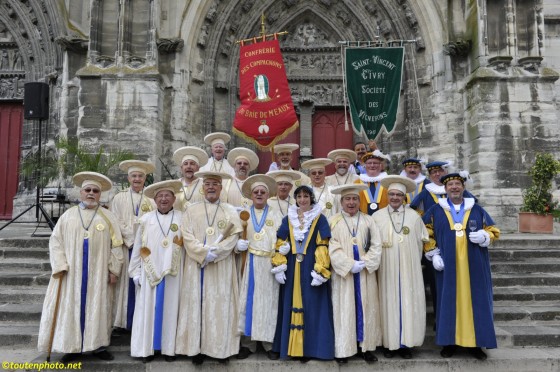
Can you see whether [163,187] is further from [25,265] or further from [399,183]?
[25,265]

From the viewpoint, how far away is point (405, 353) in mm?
4547

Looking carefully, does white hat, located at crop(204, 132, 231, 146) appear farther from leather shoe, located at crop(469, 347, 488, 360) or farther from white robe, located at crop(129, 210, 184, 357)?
leather shoe, located at crop(469, 347, 488, 360)

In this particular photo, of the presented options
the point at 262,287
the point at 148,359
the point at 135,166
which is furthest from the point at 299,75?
the point at 148,359

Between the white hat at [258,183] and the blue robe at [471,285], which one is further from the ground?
the white hat at [258,183]

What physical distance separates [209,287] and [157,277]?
53cm

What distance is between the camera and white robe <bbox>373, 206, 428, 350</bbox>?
14.5 feet

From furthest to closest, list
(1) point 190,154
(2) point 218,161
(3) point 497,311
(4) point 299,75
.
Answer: (4) point 299,75 < (2) point 218,161 < (1) point 190,154 < (3) point 497,311

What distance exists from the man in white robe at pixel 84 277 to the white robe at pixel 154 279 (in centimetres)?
28

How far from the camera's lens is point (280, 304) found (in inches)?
184

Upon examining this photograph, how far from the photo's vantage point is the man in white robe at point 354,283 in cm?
437


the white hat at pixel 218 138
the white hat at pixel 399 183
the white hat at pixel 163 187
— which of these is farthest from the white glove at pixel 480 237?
the white hat at pixel 218 138

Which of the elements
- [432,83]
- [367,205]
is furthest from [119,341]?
[432,83]

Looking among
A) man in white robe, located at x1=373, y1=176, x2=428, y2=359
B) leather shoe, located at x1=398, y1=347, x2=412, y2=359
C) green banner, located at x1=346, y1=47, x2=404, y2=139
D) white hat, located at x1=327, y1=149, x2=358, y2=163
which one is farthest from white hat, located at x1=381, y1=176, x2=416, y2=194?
green banner, located at x1=346, y1=47, x2=404, y2=139

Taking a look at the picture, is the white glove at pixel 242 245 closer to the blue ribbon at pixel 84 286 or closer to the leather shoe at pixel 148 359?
the leather shoe at pixel 148 359
